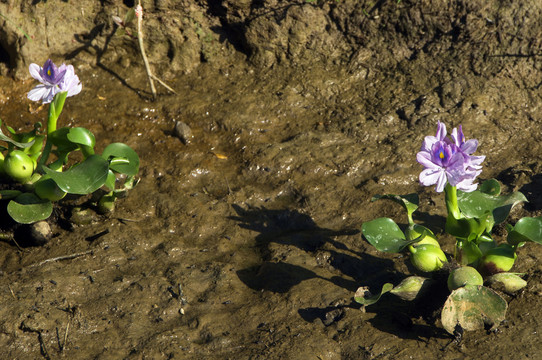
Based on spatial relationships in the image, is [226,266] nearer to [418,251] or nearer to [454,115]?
[418,251]

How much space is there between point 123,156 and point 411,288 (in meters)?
1.68

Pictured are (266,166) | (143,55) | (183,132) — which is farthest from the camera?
(143,55)

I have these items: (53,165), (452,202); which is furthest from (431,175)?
(53,165)

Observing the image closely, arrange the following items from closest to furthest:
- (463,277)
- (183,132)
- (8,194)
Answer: (463,277), (8,194), (183,132)

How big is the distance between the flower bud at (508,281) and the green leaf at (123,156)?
1.88 meters

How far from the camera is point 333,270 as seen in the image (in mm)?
2900

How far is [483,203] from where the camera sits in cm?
270

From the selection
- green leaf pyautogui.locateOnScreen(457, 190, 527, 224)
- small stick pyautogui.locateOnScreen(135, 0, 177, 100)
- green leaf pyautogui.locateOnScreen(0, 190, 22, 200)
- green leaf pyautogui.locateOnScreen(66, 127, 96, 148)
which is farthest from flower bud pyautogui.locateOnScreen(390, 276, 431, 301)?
small stick pyautogui.locateOnScreen(135, 0, 177, 100)

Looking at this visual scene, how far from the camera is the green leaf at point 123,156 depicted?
312cm

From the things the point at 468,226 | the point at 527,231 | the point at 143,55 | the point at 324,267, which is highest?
the point at 527,231

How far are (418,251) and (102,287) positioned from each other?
1499 mm

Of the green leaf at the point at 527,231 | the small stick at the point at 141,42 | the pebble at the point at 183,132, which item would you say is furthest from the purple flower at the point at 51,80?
the green leaf at the point at 527,231

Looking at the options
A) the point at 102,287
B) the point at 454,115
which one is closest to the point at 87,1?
the point at 102,287

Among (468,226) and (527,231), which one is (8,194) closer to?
A: (468,226)
